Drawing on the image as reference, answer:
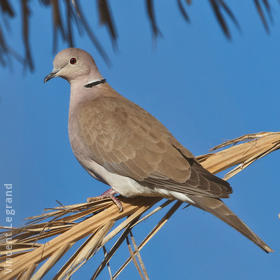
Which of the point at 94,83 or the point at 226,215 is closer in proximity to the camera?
the point at 226,215

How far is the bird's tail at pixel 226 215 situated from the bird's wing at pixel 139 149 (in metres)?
0.04

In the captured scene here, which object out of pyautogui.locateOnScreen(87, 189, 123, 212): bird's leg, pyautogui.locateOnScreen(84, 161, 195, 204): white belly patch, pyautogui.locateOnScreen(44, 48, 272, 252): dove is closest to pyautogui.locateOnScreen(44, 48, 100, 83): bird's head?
pyautogui.locateOnScreen(44, 48, 272, 252): dove

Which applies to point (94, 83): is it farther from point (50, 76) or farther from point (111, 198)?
point (111, 198)

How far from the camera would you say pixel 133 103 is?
2990mm

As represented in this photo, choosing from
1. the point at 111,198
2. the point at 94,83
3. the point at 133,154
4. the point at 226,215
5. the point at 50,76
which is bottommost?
the point at 226,215

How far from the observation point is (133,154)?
104 inches

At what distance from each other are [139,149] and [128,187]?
9.8 inches

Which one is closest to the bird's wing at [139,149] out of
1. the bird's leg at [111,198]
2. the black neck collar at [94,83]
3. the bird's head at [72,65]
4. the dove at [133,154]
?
the dove at [133,154]

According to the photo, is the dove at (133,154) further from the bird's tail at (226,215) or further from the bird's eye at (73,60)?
the bird's eye at (73,60)

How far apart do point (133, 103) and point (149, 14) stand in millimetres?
751

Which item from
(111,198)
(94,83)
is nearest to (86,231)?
(111,198)

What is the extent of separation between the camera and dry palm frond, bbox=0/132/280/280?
2014 mm

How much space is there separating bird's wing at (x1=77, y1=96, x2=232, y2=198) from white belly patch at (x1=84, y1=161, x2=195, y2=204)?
0.08ft

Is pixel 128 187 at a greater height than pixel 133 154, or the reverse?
pixel 133 154
